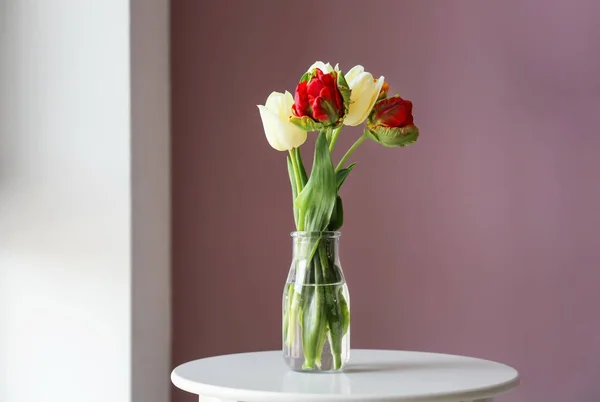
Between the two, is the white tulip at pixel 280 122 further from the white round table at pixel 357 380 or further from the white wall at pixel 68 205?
the white wall at pixel 68 205

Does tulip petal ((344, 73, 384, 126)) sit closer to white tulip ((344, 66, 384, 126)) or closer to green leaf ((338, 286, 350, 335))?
white tulip ((344, 66, 384, 126))

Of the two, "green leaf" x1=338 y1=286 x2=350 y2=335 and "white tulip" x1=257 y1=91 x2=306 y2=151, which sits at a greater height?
"white tulip" x1=257 y1=91 x2=306 y2=151

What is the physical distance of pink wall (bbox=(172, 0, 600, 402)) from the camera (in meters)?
1.83

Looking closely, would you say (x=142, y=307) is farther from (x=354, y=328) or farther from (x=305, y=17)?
(x=305, y=17)

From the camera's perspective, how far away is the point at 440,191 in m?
1.87

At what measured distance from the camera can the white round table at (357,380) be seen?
1.05 meters

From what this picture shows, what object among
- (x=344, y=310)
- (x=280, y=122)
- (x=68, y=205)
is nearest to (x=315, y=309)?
(x=344, y=310)

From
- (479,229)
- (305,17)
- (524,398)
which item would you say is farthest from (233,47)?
(524,398)

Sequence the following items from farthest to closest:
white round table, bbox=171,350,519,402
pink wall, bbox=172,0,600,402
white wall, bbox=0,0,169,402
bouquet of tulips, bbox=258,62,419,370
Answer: pink wall, bbox=172,0,600,402
white wall, bbox=0,0,169,402
bouquet of tulips, bbox=258,62,419,370
white round table, bbox=171,350,519,402

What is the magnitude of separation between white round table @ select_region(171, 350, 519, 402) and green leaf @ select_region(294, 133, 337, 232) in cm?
23

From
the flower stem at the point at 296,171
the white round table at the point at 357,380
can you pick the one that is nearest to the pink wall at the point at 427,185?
the white round table at the point at 357,380

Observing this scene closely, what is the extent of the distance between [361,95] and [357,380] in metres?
0.42

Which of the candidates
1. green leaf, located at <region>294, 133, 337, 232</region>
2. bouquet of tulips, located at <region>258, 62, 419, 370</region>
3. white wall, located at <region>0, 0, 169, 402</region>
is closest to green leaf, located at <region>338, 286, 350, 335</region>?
bouquet of tulips, located at <region>258, 62, 419, 370</region>

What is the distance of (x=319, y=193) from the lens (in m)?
1.22
